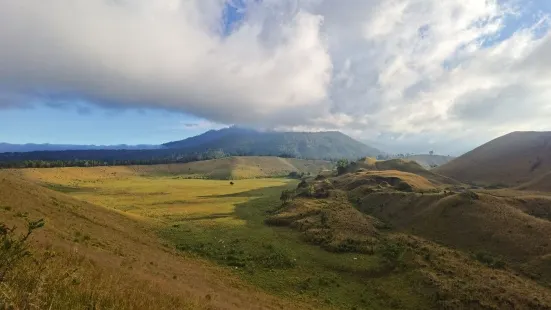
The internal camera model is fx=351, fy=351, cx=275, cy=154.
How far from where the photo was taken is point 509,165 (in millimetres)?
166625

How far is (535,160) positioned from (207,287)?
18355cm

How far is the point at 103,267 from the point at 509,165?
621 feet

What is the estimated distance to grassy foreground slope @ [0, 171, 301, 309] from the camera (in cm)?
955

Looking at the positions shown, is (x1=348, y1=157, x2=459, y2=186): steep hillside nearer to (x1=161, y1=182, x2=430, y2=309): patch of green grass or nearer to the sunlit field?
the sunlit field

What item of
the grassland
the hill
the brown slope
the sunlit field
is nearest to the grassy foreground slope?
the grassland

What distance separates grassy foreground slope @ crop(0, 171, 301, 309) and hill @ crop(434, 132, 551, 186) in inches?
5725

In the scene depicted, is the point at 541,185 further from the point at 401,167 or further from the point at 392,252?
the point at 392,252

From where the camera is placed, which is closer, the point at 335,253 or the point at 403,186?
the point at 335,253

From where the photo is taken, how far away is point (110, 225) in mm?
49594

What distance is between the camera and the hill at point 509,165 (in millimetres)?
150250

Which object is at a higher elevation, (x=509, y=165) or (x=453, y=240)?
(x=509, y=165)

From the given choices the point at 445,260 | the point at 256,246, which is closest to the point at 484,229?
the point at 445,260

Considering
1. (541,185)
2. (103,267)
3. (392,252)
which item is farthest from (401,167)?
(103,267)

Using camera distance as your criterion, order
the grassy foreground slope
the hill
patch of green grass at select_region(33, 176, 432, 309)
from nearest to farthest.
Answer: the grassy foreground slope
patch of green grass at select_region(33, 176, 432, 309)
the hill
